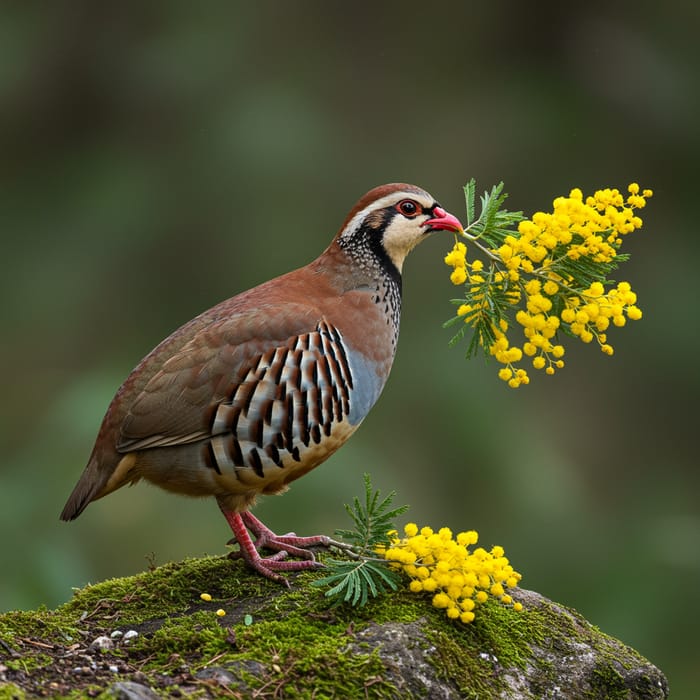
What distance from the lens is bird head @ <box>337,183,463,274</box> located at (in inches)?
200

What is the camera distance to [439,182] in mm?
10016

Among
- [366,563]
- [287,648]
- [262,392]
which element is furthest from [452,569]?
[262,392]

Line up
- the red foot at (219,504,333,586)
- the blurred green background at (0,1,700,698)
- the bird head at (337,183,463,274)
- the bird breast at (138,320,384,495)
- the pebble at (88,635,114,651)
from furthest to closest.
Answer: the blurred green background at (0,1,700,698) → the bird head at (337,183,463,274) → the red foot at (219,504,333,586) → the bird breast at (138,320,384,495) → the pebble at (88,635,114,651)

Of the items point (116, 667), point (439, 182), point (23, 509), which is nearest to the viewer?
point (116, 667)

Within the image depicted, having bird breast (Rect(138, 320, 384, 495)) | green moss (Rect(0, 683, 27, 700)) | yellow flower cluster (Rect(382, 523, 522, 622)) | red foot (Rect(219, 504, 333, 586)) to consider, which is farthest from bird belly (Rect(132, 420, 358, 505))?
green moss (Rect(0, 683, 27, 700))

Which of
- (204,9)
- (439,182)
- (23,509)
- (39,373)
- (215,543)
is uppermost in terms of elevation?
(204,9)

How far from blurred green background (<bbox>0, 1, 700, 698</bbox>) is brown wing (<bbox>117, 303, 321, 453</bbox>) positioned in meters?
3.67

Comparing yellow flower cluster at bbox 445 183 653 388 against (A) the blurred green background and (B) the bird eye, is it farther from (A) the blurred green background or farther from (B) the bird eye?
(A) the blurred green background

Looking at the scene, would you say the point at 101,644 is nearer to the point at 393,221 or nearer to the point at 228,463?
the point at 228,463

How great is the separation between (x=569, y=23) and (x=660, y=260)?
222cm

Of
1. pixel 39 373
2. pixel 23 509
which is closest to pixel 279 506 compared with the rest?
pixel 23 509

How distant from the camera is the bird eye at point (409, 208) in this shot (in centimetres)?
509

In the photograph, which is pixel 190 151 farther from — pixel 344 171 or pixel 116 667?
pixel 116 667

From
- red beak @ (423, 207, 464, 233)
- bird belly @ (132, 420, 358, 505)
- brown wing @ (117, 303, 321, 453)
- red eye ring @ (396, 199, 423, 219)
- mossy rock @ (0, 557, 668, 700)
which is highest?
red eye ring @ (396, 199, 423, 219)
